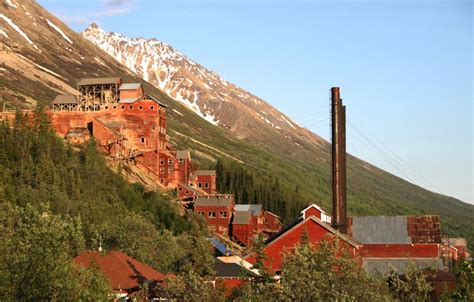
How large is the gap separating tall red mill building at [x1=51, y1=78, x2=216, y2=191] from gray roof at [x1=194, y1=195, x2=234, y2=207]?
5.44 ft

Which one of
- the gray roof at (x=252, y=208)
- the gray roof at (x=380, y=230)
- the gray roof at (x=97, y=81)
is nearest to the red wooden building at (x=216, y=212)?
the gray roof at (x=252, y=208)

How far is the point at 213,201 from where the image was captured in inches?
4156

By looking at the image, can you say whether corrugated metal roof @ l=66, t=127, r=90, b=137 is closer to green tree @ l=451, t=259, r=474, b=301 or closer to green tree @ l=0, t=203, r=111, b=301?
green tree @ l=0, t=203, r=111, b=301

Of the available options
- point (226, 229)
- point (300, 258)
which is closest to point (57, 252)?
point (300, 258)

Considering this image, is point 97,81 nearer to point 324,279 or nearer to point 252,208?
point 252,208

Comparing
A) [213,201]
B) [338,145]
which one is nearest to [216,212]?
[213,201]

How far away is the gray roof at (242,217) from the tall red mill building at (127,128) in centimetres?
626

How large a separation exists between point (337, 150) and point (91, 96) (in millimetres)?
51992

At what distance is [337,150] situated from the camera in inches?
2608

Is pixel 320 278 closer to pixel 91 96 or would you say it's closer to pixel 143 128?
pixel 143 128

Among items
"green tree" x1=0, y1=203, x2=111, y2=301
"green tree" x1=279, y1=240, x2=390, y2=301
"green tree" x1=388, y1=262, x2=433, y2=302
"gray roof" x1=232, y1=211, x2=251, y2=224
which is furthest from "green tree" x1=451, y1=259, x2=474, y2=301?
"gray roof" x1=232, y1=211, x2=251, y2=224

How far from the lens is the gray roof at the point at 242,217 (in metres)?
104

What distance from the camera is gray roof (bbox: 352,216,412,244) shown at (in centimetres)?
6475

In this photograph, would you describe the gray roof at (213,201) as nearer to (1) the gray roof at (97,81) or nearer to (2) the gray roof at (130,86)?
(2) the gray roof at (130,86)
